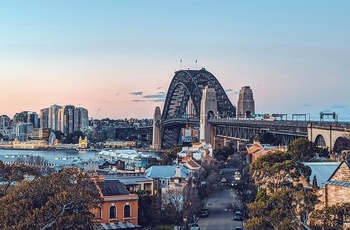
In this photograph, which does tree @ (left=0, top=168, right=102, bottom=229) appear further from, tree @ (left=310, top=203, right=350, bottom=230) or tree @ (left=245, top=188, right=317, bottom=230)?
tree @ (left=310, top=203, right=350, bottom=230)

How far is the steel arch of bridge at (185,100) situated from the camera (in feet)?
418

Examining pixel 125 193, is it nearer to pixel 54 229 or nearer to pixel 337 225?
pixel 54 229

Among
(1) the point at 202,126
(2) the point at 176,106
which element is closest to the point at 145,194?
(1) the point at 202,126

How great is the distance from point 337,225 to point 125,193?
676 inches

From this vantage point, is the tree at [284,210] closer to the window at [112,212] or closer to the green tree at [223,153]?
the window at [112,212]

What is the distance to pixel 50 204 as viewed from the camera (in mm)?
19766

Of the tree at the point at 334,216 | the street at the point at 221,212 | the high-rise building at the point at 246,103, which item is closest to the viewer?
the tree at the point at 334,216

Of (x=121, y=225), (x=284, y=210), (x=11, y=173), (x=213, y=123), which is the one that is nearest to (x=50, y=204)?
(x=11, y=173)

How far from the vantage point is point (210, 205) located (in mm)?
40688

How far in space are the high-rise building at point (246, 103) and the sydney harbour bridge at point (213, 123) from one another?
427cm

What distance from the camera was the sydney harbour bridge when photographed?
168 ft

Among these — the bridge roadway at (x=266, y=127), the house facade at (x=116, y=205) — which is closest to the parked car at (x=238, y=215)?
the house facade at (x=116, y=205)

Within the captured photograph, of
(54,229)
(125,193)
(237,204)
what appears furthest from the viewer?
(237,204)

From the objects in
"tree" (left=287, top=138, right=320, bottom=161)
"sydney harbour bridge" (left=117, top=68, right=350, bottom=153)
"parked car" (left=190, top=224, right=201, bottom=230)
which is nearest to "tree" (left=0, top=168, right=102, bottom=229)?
"parked car" (left=190, top=224, right=201, bottom=230)
